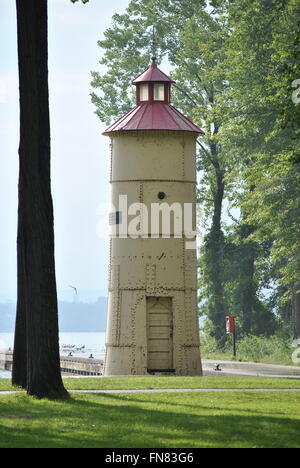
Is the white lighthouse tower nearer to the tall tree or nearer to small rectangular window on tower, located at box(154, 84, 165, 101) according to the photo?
small rectangular window on tower, located at box(154, 84, 165, 101)

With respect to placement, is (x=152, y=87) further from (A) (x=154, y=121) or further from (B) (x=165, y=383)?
(B) (x=165, y=383)

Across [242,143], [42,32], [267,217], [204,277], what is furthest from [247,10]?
[42,32]

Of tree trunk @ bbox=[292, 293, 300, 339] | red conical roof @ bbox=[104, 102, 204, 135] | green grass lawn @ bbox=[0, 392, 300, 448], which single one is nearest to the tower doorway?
red conical roof @ bbox=[104, 102, 204, 135]

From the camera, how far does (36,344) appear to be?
23953 millimetres

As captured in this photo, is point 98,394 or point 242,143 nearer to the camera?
point 98,394

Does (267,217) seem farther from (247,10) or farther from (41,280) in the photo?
(41,280)

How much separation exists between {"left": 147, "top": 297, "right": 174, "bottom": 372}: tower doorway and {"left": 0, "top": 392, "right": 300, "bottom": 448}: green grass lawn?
493 inches

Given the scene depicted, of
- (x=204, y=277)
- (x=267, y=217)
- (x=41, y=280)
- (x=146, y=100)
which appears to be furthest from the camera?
(x=204, y=277)

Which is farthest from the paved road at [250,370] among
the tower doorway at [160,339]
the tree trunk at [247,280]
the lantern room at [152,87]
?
the tree trunk at [247,280]

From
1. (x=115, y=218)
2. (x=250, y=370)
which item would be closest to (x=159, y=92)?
(x=115, y=218)

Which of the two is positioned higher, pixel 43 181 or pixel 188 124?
pixel 188 124

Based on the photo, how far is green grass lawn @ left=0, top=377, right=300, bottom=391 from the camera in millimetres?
28430
